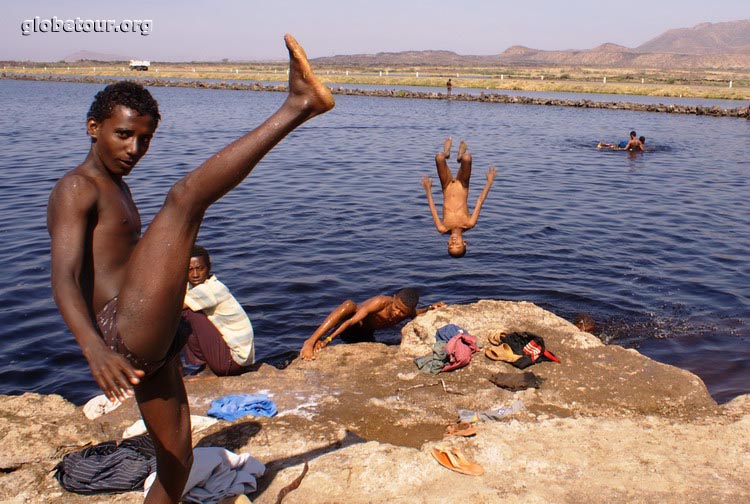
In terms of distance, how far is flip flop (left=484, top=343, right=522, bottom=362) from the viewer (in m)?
6.96

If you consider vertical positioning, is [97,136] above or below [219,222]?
above

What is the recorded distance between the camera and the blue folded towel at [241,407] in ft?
18.5

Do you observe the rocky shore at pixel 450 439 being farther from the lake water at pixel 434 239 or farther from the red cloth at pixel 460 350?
the lake water at pixel 434 239

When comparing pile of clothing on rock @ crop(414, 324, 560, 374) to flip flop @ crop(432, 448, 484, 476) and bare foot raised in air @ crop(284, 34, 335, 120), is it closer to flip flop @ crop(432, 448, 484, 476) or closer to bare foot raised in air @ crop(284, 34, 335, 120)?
flip flop @ crop(432, 448, 484, 476)

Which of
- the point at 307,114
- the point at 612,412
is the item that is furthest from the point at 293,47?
the point at 612,412

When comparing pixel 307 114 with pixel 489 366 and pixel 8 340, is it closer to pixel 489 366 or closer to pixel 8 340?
pixel 489 366

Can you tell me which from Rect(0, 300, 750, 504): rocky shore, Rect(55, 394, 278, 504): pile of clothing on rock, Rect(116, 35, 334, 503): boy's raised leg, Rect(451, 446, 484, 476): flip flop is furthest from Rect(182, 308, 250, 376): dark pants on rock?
Rect(116, 35, 334, 503): boy's raised leg

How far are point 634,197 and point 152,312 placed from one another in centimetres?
1894

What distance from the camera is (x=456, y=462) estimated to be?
15.4ft

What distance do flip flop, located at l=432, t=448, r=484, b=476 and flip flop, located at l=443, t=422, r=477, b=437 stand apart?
1.29 ft

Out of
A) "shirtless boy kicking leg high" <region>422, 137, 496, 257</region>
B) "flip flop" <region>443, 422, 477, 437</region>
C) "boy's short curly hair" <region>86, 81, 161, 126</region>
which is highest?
"boy's short curly hair" <region>86, 81, 161, 126</region>

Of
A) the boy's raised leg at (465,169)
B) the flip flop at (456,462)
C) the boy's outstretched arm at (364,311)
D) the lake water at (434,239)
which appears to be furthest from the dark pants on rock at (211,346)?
the boy's raised leg at (465,169)

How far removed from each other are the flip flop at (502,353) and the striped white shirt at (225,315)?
8.39 feet

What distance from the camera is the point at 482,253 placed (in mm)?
13961
